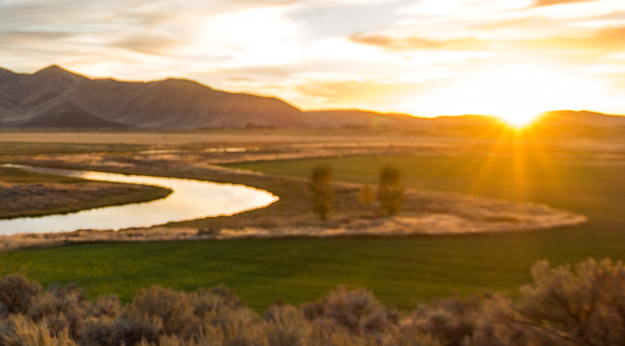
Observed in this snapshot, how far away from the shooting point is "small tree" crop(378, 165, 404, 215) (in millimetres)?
36125

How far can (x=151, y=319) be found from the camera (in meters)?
9.15

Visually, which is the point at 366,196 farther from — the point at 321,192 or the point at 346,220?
the point at 346,220

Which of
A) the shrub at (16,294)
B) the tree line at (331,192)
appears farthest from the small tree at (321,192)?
the shrub at (16,294)

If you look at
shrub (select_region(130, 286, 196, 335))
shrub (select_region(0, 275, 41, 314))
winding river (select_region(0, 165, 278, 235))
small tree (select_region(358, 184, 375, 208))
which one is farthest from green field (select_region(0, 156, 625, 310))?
small tree (select_region(358, 184, 375, 208))

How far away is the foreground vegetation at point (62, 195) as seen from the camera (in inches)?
1565

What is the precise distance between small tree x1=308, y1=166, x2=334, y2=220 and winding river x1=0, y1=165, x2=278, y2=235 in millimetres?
6614

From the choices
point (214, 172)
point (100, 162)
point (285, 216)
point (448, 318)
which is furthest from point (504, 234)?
point (100, 162)

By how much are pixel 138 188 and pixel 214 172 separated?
594 inches

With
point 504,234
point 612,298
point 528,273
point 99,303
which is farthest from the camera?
point 504,234

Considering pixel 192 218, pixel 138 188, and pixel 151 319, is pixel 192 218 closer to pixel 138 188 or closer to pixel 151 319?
pixel 138 188

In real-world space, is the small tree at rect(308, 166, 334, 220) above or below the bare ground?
above

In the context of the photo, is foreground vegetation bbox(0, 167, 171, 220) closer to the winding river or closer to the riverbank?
the winding river

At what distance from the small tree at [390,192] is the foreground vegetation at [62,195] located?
21.5 m

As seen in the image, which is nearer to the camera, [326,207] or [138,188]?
[326,207]
